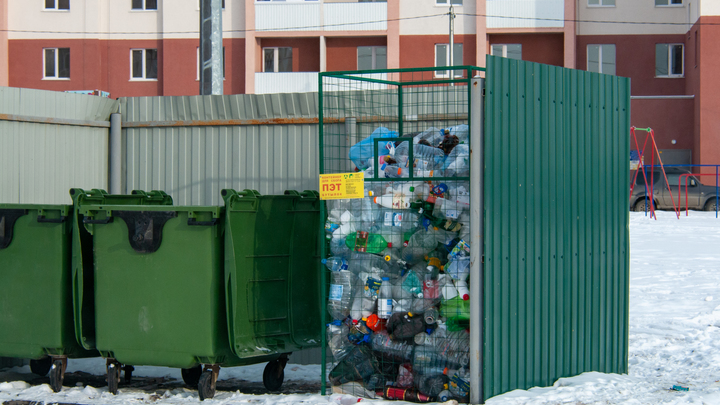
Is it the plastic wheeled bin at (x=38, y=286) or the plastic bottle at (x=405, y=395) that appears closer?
the plastic bottle at (x=405, y=395)

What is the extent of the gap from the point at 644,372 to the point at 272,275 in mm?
2936

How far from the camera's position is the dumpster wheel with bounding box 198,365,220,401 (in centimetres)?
486

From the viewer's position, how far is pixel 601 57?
93.1ft

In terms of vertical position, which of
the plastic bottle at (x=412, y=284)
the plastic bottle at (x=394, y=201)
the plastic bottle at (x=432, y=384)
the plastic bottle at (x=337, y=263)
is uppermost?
the plastic bottle at (x=394, y=201)

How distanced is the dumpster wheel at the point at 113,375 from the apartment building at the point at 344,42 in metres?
22.8

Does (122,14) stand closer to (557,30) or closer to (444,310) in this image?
(557,30)

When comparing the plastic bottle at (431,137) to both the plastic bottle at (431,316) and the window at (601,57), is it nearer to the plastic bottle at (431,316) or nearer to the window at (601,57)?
the plastic bottle at (431,316)

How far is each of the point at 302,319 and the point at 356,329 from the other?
2.40ft

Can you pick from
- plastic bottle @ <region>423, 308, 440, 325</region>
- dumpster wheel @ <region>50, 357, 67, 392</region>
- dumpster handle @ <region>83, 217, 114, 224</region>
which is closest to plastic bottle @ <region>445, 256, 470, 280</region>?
plastic bottle @ <region>423, 308, 440, 325</region>

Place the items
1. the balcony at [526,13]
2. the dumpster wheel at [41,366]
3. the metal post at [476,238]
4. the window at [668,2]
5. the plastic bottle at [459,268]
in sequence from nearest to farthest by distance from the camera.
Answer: the metal post at [476,238], the plastic bottle at [459,268], the dumpster wheel at [41,366], the balcony at [526,13], the window at [668,2]

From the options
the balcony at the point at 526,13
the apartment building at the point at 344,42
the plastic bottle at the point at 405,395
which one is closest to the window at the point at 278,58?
the apartment building at the point at 344,42

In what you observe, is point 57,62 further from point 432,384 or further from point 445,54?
point 432,384

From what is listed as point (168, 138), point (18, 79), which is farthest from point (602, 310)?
point (18, 79)

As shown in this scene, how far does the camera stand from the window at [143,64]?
2950cm
